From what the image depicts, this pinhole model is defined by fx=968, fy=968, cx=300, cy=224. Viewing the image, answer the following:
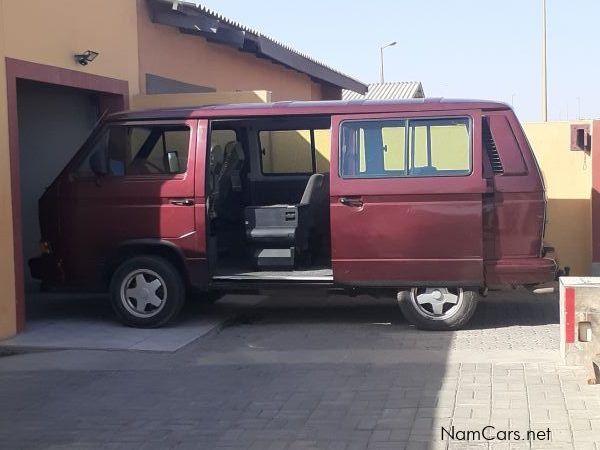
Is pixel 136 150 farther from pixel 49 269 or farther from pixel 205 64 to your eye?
pixel 205 64

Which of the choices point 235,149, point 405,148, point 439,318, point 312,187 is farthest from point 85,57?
point 439,318

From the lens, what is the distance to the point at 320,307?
36.9 feet

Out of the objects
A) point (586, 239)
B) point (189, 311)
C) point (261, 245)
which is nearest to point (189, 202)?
point (261, 245)

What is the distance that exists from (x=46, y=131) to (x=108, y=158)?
3208mm

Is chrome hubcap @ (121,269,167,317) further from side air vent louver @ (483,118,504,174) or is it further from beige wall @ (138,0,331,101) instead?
beige wall @ (138,0,331,101)

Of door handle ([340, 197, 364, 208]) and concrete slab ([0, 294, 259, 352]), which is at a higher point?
door handle ([340, 197, 364, 208])

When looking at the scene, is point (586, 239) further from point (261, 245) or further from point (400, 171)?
point (261, 245)

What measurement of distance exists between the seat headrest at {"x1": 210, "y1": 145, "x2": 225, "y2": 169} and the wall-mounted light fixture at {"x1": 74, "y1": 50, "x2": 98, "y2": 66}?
1957mm

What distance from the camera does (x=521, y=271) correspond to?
908cm

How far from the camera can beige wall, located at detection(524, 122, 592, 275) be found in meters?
11.6

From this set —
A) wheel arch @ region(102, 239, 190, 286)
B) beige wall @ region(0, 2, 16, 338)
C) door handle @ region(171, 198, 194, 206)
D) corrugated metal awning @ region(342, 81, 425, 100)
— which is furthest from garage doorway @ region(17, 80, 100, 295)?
corrugated metal awning @ region(342, 81, 425, 100)

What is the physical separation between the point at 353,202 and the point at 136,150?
2.37 meters

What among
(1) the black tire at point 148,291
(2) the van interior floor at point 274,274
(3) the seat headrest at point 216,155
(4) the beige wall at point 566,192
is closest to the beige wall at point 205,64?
(3) the seat headrest at point 216,155

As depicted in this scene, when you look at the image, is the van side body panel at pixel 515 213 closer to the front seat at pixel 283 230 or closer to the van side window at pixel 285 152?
the front seat at pixel 283 230
